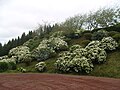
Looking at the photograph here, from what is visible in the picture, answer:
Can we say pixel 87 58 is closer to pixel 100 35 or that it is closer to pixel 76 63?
pixel 76 63

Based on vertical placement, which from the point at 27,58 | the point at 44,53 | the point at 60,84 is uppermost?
the point at 44,53

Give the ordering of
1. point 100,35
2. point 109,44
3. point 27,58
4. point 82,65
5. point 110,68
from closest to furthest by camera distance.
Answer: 1. point 110,68
2. point 82,65
3. point 109,44
4. point 100,35
5. point 27,58

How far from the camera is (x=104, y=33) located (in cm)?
3291

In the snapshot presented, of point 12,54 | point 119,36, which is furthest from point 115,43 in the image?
point 12,54

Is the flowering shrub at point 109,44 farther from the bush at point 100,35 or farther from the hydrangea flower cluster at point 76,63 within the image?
the bush at point 100,35

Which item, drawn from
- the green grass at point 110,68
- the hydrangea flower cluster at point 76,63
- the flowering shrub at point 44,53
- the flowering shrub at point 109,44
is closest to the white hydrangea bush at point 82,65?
the hydrangea flower cluster at point 76,63

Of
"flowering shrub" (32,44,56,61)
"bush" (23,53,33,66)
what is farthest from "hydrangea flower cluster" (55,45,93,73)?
"bush" (23,53,33,66)

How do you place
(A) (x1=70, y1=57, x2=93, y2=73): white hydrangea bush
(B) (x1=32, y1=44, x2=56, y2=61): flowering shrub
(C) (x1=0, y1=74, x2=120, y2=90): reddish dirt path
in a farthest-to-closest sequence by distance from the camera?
1. (B) (x1=32, y1=44, x2=56, y2=61): flowering shrub
2. (A) (x1=70, y1=57, x2=93, y2=73): white hydrangea bush
3. (C) (x1=0, y1=74, x2=120, y2=90): reddish dirt path

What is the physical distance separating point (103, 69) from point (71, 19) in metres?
39.7

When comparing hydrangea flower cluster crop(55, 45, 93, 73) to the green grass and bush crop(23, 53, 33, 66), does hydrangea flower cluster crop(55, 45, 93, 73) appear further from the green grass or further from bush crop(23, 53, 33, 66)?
bush crop(23, 53, 33, 66)

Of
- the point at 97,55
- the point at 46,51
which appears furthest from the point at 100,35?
the point at 97,55

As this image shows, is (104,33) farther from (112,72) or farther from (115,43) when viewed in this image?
(112,72)

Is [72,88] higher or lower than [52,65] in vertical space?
lower

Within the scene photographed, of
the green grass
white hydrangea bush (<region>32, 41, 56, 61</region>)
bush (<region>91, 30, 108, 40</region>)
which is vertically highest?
bush (<region>91, 30, 108, 40</region>)
